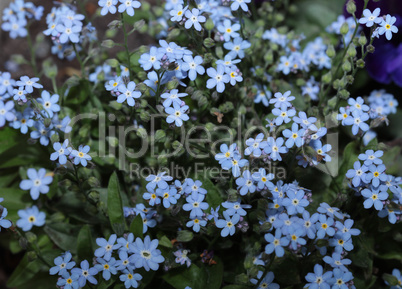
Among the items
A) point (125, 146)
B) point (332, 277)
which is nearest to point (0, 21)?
point (125, 146)

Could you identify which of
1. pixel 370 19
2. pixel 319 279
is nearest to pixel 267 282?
pixel 319 279

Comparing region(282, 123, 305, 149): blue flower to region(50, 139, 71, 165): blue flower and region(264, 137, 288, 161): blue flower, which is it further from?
region(50, 139, 71, 165): blue flower

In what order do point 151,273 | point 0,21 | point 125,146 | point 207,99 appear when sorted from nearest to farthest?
point 151,273 → point 207,99 → point 125,146 → point 0,21

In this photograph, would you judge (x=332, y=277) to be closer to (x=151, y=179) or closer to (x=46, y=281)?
(x=151, y=179)

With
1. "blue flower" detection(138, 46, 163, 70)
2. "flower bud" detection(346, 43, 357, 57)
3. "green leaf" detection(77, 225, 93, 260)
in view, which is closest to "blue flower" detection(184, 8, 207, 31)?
"blue flower" detection(138, 46, 163, 70)

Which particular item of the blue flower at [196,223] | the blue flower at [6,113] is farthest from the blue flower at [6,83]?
the blue flower at [196,223]

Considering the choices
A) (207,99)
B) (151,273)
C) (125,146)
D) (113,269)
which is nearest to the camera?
(113,269)

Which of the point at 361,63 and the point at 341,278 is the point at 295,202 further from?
the point at 361,63
